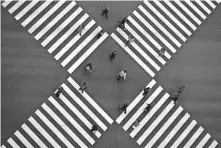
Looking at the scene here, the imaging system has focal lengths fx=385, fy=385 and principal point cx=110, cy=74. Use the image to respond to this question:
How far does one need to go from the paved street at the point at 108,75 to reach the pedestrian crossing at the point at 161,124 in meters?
0.07

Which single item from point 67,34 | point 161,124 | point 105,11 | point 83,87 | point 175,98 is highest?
point 67,34

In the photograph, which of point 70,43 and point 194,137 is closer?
point 194,137

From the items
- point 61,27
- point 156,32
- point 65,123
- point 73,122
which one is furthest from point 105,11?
point 65,123

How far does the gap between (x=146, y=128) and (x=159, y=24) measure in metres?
8.25

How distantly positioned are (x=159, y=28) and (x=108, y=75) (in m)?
5.65

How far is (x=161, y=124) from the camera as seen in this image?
27203 millimetres

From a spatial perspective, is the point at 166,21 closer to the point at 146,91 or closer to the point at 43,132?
the point at 146,91

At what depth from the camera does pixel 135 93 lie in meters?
27.7

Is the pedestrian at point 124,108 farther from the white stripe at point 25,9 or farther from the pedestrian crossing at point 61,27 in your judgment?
the white stripe at point 25,9

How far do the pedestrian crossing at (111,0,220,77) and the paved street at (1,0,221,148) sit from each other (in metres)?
0.08

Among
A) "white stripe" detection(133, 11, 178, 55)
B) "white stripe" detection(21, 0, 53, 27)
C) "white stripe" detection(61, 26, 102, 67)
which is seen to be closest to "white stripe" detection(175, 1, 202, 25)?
"white stripe" detection(133, 11, 178, 55)

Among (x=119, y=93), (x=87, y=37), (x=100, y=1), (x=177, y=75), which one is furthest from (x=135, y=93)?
(x=100, y=1)

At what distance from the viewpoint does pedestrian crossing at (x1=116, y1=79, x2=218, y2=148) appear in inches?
1054

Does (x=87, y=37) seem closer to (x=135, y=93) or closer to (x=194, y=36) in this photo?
(x=135, y=93)
